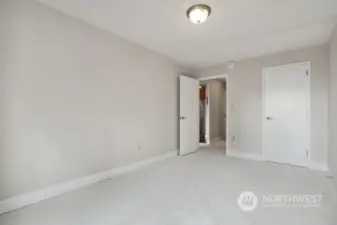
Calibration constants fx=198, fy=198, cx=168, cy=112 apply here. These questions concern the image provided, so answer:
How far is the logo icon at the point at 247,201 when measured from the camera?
212 centimetres

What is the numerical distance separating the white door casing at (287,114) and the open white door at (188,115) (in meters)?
1.71

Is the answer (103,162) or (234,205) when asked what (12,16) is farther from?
(234,205)

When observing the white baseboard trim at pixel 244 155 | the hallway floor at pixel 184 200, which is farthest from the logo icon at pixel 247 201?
the white baseboard trim at pixel 244 155

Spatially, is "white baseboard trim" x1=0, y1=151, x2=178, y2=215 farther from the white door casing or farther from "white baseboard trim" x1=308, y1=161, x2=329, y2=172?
"white baseboard trim" x1=308, y1=161, x2=329, y2=172

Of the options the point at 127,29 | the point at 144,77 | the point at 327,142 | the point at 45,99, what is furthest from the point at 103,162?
the point at 327,142

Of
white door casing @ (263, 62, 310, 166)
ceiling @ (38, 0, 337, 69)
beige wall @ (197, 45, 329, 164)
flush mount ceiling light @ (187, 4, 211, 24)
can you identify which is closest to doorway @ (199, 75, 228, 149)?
beige wall @ (197, 45, 329, 164)

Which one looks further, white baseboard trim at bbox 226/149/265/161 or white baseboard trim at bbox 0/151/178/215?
white baseboard trim at bbox 226/149/265/161

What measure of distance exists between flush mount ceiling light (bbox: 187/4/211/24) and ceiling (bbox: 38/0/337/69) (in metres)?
0.07

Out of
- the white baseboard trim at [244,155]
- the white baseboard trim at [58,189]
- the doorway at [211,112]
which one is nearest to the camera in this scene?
the white baseboard trim at [58,189]

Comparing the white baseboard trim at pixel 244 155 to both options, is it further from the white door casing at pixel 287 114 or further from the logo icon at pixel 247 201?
the logo icon at pixel 247 201

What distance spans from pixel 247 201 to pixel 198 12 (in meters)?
2.27

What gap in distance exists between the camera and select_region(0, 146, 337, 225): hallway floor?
189cm

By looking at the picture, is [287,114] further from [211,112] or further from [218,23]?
[211,112]

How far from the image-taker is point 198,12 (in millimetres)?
2334
